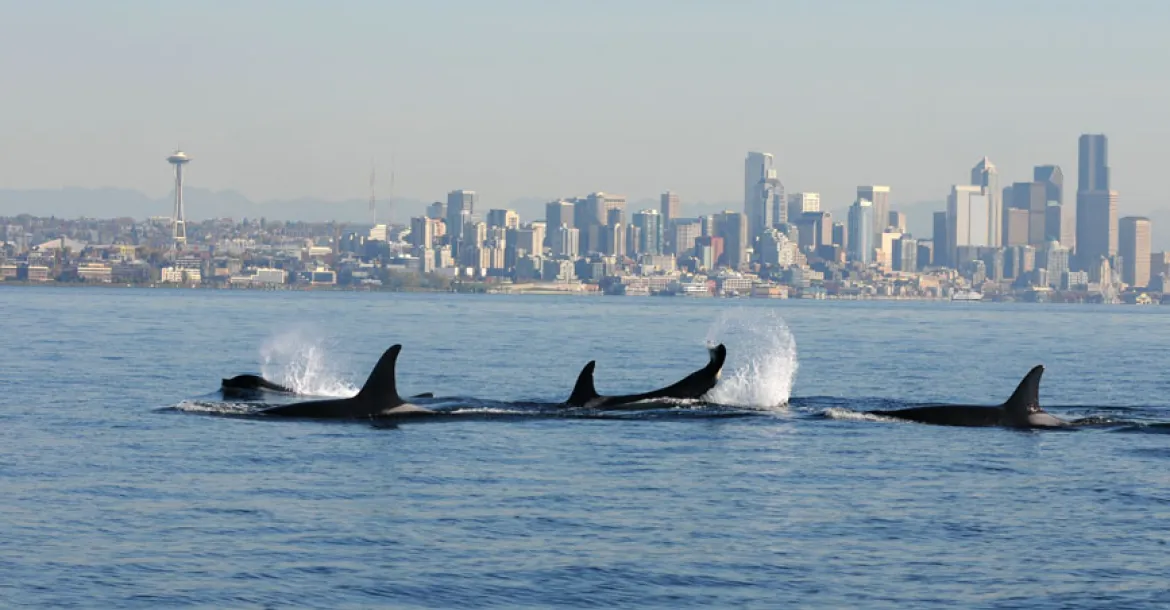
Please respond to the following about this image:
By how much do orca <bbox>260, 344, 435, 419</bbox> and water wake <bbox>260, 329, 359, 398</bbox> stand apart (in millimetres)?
8787

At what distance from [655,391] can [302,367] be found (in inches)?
1059

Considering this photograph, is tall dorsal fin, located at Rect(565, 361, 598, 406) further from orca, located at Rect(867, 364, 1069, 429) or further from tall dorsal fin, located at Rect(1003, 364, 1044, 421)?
tall dorsal fin, located at Rect(1003, 364, 1044, 421)

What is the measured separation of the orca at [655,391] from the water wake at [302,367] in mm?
8698

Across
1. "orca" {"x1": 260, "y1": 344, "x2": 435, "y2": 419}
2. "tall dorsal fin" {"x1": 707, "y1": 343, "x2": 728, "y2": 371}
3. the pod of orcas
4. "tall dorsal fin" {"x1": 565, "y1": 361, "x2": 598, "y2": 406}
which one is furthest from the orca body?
"tall dorsal fin" {"x1": 707, "y1": 343, "x2": 728, "y2": 371}

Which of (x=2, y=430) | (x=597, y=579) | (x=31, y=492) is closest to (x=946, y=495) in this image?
(x=597, y=579)

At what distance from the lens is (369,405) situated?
126 feet

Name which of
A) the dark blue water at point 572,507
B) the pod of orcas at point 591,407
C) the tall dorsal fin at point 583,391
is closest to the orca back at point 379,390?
the pod of orcas at point 591,407

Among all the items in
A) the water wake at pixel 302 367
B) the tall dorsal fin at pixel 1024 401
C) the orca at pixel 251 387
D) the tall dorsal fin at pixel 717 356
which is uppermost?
the tall dorsal fin at pixel 717 356

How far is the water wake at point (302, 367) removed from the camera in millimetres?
51062

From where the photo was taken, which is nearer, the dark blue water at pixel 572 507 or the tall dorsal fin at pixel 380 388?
the dark blue water at pixel 572 507

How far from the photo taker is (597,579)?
20984 millimetres

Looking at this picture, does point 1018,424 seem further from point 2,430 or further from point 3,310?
point 3,310

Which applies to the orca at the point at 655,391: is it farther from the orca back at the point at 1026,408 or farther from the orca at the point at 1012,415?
the orca back at the point at 1026,408

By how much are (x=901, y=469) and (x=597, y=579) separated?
11.6 meters
